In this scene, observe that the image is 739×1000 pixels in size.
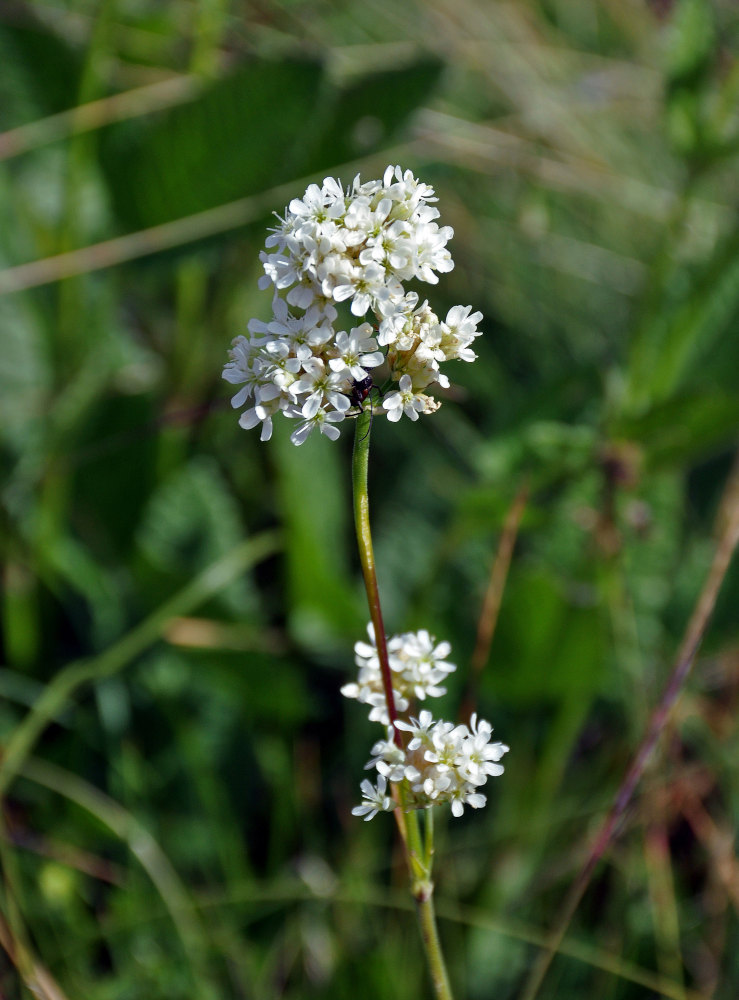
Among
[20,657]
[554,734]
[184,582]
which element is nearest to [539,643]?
[554,734]

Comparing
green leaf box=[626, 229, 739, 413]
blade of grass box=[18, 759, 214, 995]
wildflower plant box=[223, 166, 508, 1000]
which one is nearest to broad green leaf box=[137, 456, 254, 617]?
blade of grass box=[18, 759, 214, 995]

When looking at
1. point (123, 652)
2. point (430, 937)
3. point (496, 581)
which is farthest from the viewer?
point (123, 652)

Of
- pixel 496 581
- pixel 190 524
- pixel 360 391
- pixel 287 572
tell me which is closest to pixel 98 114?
pixel 190 524

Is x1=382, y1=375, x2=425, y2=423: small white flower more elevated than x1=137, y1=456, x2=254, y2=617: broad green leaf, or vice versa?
x1=137, y1=456, x2=254, y2=617: broad green leaf

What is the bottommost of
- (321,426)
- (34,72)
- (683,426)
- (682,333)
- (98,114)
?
(321,426)

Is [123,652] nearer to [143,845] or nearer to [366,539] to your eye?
[143,845]

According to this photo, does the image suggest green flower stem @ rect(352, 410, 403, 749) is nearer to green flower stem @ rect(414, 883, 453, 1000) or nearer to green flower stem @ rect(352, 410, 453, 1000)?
green flower stem @ rect(352, 410, 453, 1000)

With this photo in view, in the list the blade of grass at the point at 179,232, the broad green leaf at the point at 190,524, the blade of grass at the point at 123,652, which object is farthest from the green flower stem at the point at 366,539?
the blade of grass at the point at 179,232

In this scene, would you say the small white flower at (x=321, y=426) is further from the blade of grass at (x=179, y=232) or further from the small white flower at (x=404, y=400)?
Result: the blade of grass at (x=179, y=232)
